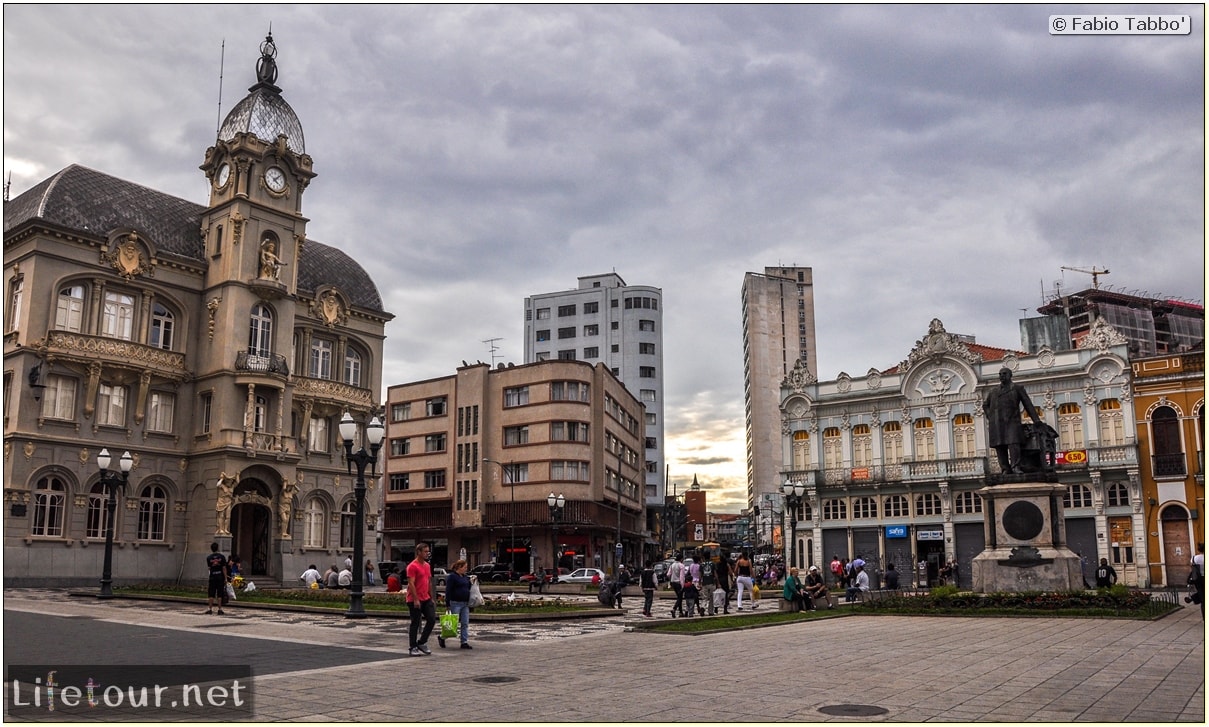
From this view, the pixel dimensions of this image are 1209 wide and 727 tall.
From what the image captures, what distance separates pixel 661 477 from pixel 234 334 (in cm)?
6780

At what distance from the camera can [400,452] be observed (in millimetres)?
75375

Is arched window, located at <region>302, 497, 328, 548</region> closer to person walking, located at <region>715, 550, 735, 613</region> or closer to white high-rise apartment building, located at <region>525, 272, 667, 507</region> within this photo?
person walking, located at <region>715, 550, 735, 613</region>

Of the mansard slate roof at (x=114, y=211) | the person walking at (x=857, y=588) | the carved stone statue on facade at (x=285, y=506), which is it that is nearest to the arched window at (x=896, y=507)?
the person walking at (x=857, y=588)

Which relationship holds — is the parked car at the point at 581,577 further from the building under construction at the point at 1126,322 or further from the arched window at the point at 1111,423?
the building under construction at the point at 1126,322

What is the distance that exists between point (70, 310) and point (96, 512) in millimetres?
7880

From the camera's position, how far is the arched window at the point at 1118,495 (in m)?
48.4

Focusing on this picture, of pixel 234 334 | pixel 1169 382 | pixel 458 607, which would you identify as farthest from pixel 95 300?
pixel 1169 382

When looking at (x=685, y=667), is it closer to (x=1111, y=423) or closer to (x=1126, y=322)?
(x=1111, y=423)

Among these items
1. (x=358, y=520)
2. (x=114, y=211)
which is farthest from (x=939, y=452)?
(x=114, y=211)

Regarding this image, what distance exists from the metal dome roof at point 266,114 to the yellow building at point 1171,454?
141 feet

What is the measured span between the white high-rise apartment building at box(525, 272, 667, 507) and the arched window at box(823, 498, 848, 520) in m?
44.0

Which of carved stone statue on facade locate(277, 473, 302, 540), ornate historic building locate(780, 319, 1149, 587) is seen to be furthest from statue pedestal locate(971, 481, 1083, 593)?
carved stone statue on facade locate(277, 473, 302, 540)

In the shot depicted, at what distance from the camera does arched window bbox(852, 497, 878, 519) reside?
56.5 metres

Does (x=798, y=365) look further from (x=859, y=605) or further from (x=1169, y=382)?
(x=859, y=605)
